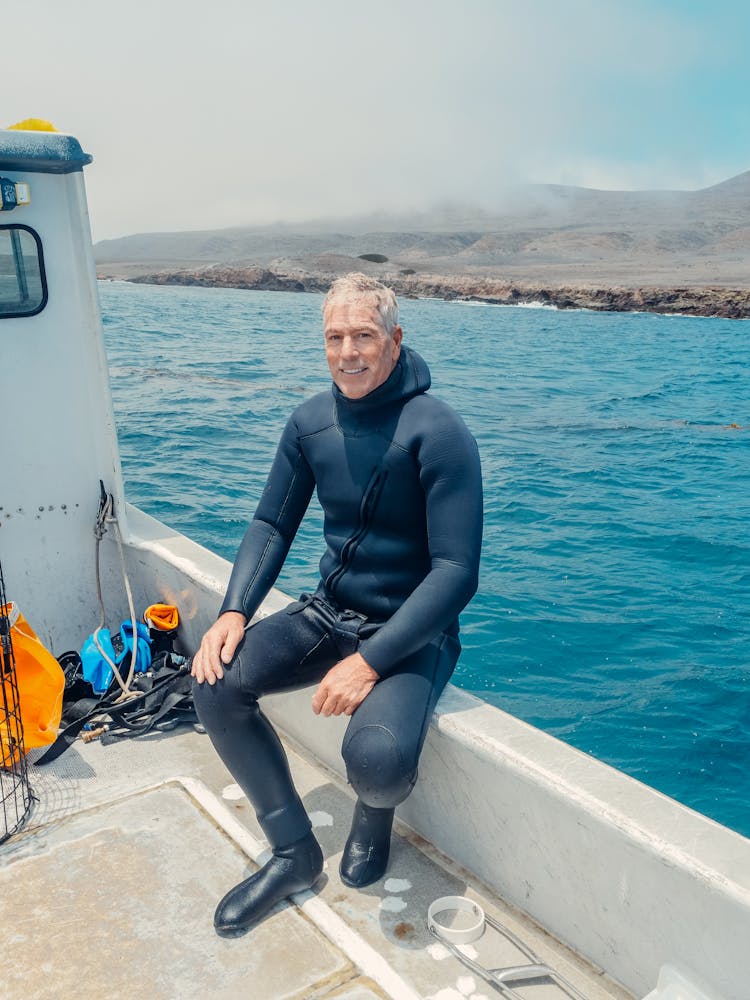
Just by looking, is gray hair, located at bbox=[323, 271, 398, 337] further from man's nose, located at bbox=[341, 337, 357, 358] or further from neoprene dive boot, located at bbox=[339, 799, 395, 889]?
neoprene dive boot, located at bbox=[339, 799, 395, 889]

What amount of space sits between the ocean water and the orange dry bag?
11.7 ft

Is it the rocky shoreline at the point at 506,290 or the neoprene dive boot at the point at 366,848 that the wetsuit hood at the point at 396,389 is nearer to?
the neoprene dive boot at the point at 366,848

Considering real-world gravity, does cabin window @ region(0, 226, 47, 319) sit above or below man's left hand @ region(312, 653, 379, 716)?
above

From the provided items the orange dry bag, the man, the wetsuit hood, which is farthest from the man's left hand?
the orange dry bag

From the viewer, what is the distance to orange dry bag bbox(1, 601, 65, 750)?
321 centimetres

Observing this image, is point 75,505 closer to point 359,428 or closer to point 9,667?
point 9,667

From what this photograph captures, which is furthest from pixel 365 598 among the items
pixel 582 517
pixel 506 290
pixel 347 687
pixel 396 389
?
pixel 506 290

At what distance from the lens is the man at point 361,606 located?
98.8 inches

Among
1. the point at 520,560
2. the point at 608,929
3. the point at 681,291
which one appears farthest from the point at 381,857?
the point at 681,291

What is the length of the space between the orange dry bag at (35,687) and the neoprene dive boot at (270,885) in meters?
1.04

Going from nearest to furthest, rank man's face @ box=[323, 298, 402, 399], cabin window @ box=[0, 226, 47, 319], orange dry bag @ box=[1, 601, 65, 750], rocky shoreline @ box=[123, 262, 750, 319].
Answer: man's face @ box=[323, 298, 402, 399] → orange dry bag @ box=[1, 601, 65, 750] → cabin window @ box=[0, 226, 47, 319] → rocky shoreline @ box=[123, 262, 750, 319]

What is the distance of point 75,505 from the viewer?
13.2 feet

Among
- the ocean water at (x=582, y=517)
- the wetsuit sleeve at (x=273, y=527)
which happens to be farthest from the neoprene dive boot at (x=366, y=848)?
the ocean water at (x=582, y=517)

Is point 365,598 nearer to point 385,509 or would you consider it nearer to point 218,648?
point 385,509
